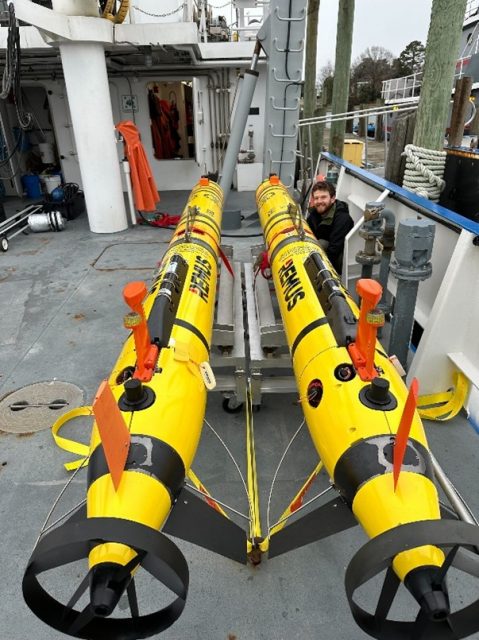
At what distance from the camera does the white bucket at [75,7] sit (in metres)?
6.71

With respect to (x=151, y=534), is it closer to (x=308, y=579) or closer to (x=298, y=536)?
(x=298, y=536)

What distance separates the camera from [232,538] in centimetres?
179

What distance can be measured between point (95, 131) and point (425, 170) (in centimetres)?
570

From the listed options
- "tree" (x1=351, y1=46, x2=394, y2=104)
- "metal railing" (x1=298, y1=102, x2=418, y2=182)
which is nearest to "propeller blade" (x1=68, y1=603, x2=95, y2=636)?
"metal railing" (x1=298, y1=102, x2=418, y2=182)

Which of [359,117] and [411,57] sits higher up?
[411,57]

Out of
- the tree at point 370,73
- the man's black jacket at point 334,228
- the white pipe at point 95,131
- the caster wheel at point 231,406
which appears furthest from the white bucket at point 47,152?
the tree at point 370,73

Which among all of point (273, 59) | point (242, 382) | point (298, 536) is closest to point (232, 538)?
point (298, 536)

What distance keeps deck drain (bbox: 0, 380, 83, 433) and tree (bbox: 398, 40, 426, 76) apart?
48.5 meters

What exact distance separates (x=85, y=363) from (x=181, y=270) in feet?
5.25

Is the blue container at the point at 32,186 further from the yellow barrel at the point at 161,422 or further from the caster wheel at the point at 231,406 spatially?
the caster wheel at the point at 231,406

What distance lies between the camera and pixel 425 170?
3.96m

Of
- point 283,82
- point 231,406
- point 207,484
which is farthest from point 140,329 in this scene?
point 283,82

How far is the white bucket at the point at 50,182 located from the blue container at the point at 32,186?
2.00 ft

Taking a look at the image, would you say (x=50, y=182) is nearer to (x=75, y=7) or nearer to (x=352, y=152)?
(x=75, y=7)
